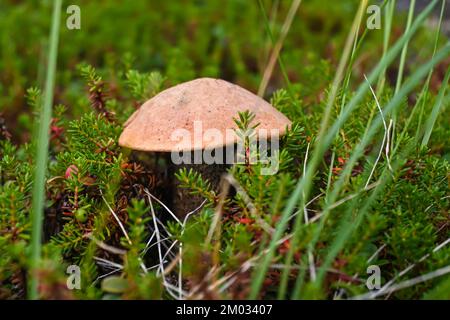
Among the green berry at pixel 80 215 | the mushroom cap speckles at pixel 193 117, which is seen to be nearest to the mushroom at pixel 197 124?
the mushroom cap speckles at pixel 193 117

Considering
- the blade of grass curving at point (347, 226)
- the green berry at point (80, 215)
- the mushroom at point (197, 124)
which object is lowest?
the green berry at point (80, 215)

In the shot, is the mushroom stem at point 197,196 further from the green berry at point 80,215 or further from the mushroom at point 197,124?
the green berry at point 80,215

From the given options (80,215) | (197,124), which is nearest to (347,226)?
(197,124)

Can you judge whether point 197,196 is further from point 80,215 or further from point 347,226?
point 347,226

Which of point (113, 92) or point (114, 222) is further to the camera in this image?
point (113, 92)

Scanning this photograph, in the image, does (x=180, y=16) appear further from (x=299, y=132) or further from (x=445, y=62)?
(x=299, y=132)

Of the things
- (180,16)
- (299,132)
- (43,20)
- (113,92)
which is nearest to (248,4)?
(180,16)
